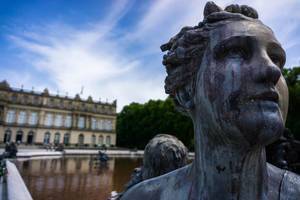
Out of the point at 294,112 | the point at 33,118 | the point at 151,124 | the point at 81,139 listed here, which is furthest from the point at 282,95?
the point at 81,139

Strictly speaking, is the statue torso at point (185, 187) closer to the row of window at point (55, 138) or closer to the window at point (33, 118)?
the row of window at point (55, 138)

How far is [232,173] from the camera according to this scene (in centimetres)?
87

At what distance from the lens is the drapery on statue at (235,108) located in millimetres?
832

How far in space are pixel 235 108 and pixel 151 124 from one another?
A: 45.6 metres

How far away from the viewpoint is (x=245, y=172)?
0.88 m

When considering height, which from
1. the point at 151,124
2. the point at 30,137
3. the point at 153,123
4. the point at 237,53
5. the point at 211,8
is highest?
the point at 153,123

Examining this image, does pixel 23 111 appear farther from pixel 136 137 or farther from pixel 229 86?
pixel 229 86

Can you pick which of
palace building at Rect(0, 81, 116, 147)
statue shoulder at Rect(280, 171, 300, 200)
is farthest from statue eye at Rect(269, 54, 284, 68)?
palace building at Rect(0, 81, 116, 147)

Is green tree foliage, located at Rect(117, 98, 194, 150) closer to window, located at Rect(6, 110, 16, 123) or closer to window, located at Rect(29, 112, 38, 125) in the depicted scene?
window, located at Rect(29, 112, 38, 125)

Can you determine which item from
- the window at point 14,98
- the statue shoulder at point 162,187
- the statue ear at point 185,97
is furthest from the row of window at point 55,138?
the statue ear at point 185,97

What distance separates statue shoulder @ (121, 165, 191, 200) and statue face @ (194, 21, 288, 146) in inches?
12.3

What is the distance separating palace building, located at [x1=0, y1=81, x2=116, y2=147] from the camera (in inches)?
2206

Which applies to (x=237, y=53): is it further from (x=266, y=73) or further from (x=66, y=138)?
(x=66, y=138)

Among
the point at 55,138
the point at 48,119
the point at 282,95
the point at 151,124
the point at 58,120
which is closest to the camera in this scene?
the point at 282,95
